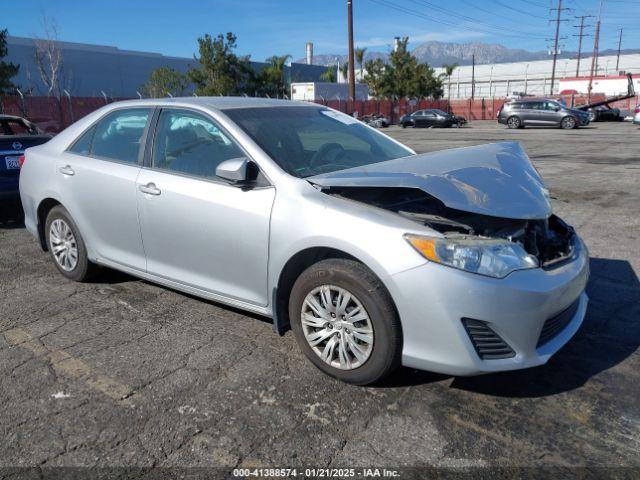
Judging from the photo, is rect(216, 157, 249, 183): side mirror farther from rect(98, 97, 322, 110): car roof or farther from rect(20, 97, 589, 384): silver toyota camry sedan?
rect(98, 97, 322, 110): car roof

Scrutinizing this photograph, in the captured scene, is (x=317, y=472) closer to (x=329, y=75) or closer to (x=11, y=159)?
(x=11, y=159)

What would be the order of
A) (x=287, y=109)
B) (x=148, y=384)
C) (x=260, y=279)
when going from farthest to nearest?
(x=287, y=109)
(x=260, y=279)
(x=148, y=384)

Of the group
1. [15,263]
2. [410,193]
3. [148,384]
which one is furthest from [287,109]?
[15,263]

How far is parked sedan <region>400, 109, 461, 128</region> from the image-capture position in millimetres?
35000

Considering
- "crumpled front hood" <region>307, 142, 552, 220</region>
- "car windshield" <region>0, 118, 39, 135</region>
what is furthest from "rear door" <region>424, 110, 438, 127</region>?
"crumpled front hood" <region>307, 142, 552, 220</region>

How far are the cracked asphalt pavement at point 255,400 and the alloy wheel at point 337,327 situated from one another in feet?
0.56

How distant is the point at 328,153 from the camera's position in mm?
3799

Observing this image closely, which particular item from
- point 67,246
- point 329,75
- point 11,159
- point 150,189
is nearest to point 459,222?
point 150,189

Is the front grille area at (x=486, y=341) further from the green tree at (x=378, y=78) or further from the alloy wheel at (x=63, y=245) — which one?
the green tree at (x=378, y=78)

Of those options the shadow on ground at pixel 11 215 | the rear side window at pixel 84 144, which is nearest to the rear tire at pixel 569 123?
the shadow on ground at pixel 11 215

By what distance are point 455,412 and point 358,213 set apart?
3.71 ft

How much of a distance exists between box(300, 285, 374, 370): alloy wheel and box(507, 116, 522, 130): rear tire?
3112 centimetres

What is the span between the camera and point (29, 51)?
42.7 metres

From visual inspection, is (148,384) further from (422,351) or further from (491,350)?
(491,350)
